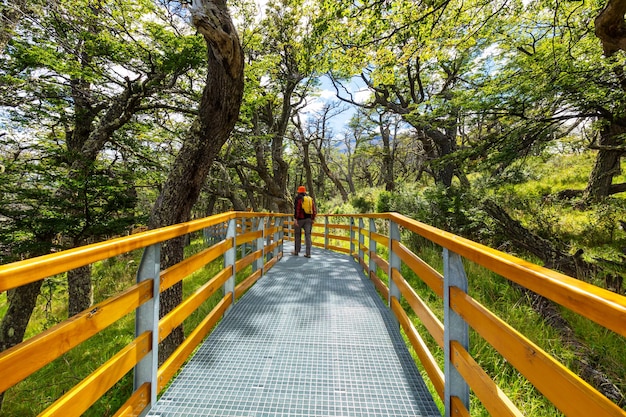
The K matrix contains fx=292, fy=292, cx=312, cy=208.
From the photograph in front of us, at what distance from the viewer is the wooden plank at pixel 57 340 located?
970 millimetres

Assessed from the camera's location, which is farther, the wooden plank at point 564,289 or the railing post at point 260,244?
the railing post at point 260,244

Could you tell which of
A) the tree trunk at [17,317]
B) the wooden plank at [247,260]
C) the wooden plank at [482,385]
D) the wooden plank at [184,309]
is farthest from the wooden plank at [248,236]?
the tree trunk at [17,317]

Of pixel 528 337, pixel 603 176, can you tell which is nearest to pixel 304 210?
pixel 528 337

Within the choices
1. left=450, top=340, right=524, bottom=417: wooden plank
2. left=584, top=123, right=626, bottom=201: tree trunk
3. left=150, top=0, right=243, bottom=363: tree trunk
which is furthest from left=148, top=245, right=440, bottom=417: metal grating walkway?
left=584, top=123, right=626, bottom=201: tree trunk

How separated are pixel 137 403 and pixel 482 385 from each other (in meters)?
1.83

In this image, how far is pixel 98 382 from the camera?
1365mm

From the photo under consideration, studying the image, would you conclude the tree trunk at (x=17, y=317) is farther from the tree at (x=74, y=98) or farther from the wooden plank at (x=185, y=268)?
the wooden plank at (x=185, y=268)

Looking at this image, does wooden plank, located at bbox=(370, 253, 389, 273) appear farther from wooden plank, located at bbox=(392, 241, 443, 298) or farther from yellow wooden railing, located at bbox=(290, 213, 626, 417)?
yellow wooden railing, located at bbox=(290, 213, 626, 417)

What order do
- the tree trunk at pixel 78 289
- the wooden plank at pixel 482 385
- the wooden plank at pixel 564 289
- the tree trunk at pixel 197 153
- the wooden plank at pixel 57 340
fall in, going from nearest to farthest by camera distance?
1. the wooden plank at pixel 564 289
2. the wooden plank at pixel 57 340
3. the wooden plank at pixel 482 385
4. the tree trunk at pixel 197 153
5. the tree trunk at pixel 78 289

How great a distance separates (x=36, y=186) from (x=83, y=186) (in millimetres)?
1053

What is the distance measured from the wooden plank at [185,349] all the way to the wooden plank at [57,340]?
596 mm

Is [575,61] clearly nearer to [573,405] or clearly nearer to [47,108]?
[573,405]

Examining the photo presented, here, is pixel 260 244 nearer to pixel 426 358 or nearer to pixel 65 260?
pixel 426 358

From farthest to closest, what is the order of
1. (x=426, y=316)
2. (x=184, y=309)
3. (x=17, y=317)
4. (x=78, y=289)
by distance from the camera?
(x=78, y=289), (x=17, y=317), (x=184, y=309), (x=426, y=316)
